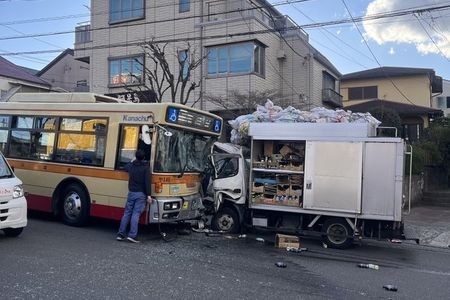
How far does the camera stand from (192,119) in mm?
9703

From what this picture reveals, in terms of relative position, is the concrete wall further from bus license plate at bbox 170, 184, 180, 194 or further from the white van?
the white van

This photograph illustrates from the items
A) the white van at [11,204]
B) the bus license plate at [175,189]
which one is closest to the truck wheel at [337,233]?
the bus license plate at [175,189]

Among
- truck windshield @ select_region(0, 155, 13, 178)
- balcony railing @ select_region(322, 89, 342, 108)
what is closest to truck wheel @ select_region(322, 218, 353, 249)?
truck windshield @ select_region(0, 155, 13, 178)

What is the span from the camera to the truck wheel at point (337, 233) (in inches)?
361

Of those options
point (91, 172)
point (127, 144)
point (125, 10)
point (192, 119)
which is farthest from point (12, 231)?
point (125, 10)

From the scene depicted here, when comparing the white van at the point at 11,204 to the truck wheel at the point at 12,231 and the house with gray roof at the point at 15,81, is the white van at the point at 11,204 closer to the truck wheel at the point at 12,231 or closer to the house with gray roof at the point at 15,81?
the truck wheel at the point at 12,231

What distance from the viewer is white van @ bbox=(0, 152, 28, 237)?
24.7ft

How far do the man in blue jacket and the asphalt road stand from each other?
0.32 m

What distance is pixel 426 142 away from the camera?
20562 mm

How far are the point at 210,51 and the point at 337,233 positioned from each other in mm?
15636

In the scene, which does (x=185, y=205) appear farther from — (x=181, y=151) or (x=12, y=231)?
(x=12, y=231)

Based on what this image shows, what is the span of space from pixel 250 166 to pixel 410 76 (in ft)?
98.2

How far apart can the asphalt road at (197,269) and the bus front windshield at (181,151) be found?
1542 millimetres

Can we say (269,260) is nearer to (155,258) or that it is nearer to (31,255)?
(155,258)
